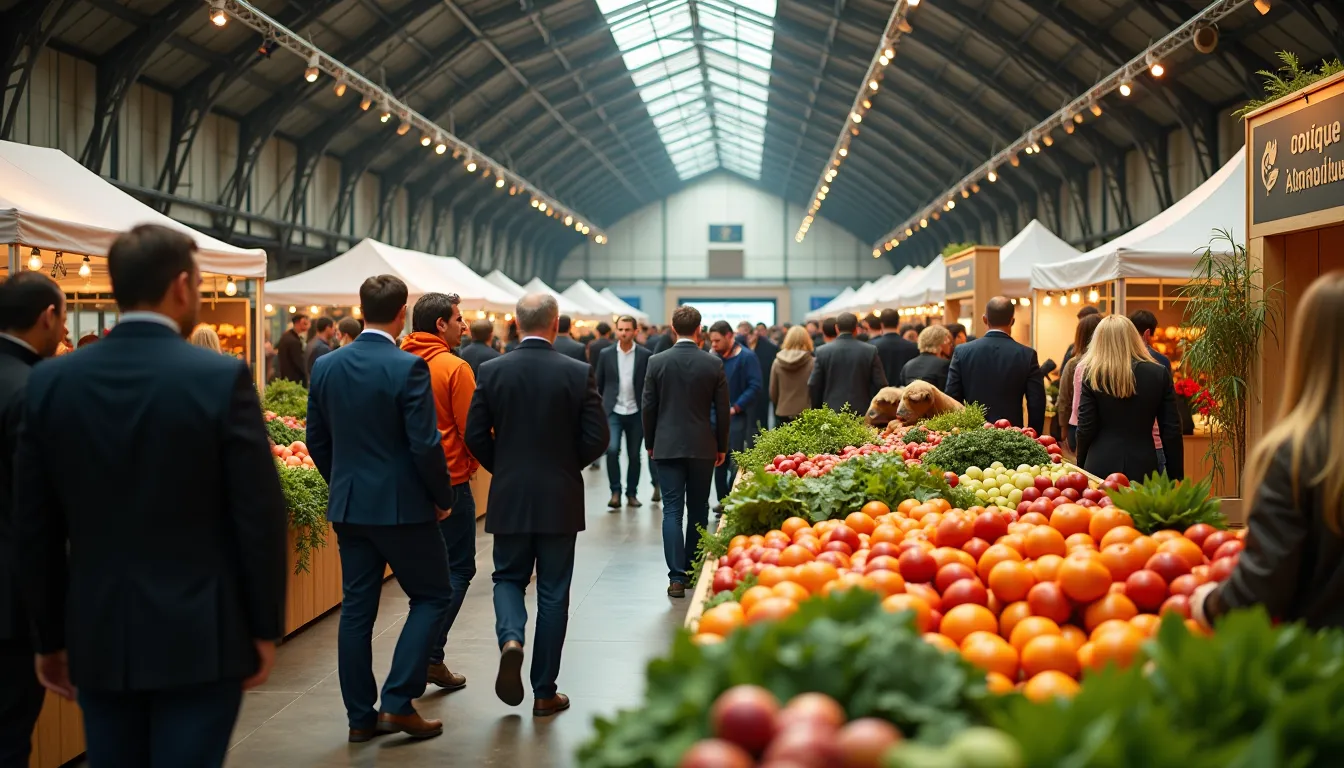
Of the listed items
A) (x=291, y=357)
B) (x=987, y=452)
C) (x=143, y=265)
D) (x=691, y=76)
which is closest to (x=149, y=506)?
(x=143, y=265)

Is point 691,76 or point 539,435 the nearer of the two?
point 539,435

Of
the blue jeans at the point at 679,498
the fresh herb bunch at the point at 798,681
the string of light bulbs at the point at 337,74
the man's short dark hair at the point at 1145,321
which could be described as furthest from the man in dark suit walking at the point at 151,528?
the string of light bulbs at the point at 337,74

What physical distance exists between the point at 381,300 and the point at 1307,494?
2794 millimetres

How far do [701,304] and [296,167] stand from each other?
70.1 feet

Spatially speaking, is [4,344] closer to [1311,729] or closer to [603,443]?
[603,443]

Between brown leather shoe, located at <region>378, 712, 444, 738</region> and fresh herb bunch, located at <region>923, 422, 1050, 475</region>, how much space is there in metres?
2.17

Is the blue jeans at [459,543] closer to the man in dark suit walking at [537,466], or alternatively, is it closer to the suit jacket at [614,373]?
the man in dark suit walking at [537,466]

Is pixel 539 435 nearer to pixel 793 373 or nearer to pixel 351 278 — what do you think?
Answer: pixel 793 373

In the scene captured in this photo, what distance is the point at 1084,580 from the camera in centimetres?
238

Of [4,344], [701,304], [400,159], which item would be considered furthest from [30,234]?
[701,304]

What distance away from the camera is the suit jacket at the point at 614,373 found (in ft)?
30.8

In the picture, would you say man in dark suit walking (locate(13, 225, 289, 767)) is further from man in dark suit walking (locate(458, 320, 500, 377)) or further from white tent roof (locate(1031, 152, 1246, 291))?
white tent roof (locate(1031, 152, 1246, 291))

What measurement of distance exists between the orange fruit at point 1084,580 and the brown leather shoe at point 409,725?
2330mm

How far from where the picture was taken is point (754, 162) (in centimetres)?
3575
